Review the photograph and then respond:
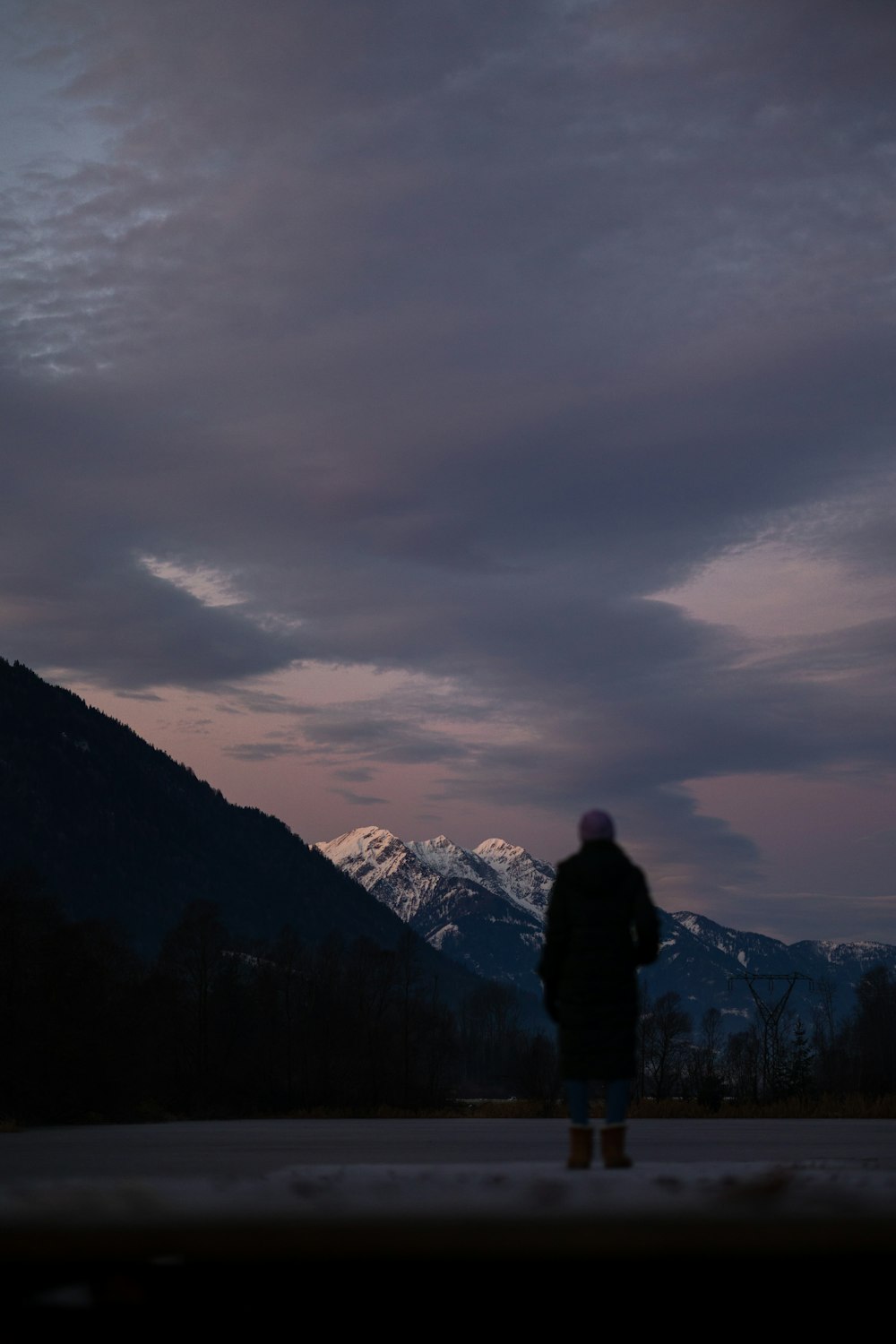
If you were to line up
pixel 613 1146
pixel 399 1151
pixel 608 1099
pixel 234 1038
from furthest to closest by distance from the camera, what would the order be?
1. pixel 234 1038
2. pixel 399 1151
3. pixel 608 1099
4. pixel 613 1146

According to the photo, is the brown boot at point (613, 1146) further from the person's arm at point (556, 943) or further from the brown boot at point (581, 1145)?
the person's arm at point (556, 943)

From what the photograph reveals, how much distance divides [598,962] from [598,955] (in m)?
0.04

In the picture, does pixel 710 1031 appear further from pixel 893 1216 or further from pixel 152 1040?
pixel 893 1216

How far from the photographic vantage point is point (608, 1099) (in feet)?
26.3

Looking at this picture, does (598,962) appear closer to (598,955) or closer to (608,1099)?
(598,955)

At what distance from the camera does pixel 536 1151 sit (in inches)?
628

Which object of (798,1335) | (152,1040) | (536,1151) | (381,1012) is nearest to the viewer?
(798,1335)

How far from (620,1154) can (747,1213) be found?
3026mm

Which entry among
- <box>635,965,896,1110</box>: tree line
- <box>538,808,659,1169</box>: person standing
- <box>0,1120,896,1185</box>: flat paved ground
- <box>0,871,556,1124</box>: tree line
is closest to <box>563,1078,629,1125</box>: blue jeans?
<box>538,808,659,1169</box>: person standing

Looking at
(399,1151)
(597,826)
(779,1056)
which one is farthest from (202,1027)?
(597,826)

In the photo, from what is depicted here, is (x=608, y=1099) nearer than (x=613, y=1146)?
No

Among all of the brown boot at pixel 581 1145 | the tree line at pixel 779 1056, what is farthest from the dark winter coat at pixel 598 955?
the tree line at pixel 779 1056

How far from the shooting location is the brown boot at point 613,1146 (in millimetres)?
Result: 7184

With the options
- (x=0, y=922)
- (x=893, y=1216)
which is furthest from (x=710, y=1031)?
(x=893, y=1216)
